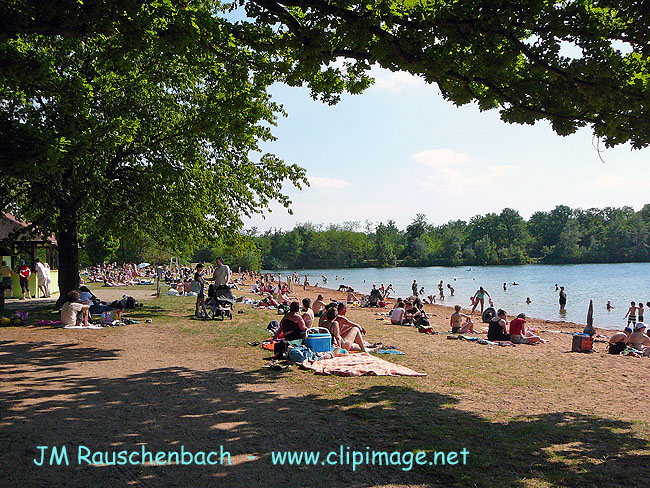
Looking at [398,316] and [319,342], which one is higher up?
[319,342]

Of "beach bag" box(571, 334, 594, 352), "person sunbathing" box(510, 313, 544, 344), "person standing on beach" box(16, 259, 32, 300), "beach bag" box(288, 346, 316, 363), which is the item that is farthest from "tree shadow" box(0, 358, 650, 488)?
"person standing on beach" box(16, 259, 32, 300)

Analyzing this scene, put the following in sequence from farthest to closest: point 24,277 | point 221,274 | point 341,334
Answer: point 24,277, point 221,274, point 341,334

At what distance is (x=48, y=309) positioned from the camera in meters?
16.5

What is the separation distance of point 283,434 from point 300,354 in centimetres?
371

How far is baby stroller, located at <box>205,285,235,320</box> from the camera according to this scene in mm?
15664

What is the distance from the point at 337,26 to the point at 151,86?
10.9 metres

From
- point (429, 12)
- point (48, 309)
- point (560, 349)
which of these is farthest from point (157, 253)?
point (429, 12)

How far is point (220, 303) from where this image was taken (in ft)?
51.9

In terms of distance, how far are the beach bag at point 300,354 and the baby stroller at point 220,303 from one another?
701cm

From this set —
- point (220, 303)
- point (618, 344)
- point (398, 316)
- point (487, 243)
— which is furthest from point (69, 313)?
point (487, 243)

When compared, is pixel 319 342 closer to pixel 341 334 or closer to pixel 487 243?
pixel 341 334

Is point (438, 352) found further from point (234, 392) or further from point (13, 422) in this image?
point (13, 422)

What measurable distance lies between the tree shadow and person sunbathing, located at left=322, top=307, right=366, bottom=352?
2624 millimetres

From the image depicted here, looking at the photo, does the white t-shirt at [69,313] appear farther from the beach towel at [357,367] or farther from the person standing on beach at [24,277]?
the person standing on beach at [24,277]
